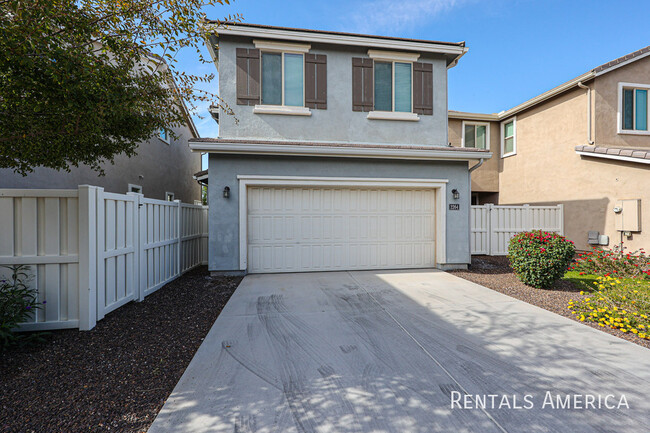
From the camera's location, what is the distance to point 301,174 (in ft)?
22.1

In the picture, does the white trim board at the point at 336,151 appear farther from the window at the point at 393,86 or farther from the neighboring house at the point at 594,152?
the neighboring house at the point at 594,152

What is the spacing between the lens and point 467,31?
26.9 feet

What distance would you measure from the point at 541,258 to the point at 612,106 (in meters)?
7.83

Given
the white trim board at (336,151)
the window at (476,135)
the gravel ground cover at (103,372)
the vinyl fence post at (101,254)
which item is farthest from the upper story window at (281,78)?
the window at (476,135)

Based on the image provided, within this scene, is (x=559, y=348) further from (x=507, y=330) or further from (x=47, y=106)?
(x=47, y=106)

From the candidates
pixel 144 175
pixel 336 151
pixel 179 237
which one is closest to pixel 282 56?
pixel 336 151

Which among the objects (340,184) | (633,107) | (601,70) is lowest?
(340,184)

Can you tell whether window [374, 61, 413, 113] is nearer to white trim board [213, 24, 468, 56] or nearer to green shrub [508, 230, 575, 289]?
white trim board [213, 24, 468, 56]

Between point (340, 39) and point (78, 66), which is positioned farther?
point (340, 39)

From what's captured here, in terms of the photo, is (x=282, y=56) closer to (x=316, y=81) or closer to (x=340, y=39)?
(x=316, y=81)

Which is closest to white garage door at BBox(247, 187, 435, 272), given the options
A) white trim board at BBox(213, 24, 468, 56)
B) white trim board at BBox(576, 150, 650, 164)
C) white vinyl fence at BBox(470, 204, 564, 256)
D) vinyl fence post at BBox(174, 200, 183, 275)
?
vinyl fence post at BBox(174, 200, 183, 275)

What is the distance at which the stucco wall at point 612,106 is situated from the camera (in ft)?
30.0

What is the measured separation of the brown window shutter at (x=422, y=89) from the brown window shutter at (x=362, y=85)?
3.96 feet

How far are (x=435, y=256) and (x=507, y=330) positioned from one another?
12.8 feet
